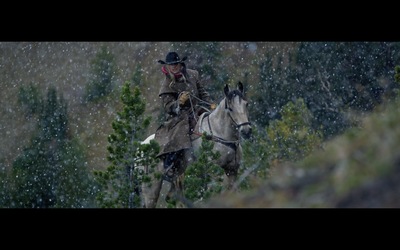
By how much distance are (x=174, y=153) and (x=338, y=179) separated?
27.6 feet

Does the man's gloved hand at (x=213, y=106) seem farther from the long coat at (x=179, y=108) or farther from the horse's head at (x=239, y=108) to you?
the horse's head at (x=239, y=108)

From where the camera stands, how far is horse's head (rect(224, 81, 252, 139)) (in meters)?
Answer: 10.5

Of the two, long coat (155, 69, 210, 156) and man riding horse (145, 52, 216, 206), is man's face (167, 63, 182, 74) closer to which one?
man riding horse (145, 52, 216, 206)

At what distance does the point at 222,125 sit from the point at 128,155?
1.51m

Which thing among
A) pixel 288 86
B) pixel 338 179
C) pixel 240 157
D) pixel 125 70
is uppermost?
pixel 125 70

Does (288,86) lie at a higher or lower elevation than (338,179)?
higher

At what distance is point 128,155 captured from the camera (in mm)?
11680

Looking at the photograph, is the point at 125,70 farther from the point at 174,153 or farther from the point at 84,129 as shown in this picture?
the point at 174,153

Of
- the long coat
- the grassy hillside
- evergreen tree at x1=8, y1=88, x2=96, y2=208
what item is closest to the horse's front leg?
the long coat

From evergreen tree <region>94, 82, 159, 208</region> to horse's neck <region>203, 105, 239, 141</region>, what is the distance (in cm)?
91

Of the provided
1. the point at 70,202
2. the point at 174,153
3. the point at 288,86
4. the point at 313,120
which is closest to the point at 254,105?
the point at 288,86

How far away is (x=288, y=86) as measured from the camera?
2758cm

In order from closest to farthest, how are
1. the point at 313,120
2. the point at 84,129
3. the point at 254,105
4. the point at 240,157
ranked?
the point at 240,157, the point at 313,120, the point at 254,105, the point at 84,129

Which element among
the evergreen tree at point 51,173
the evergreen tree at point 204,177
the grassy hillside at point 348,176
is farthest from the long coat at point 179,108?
the evergreen tree at point 51,173
